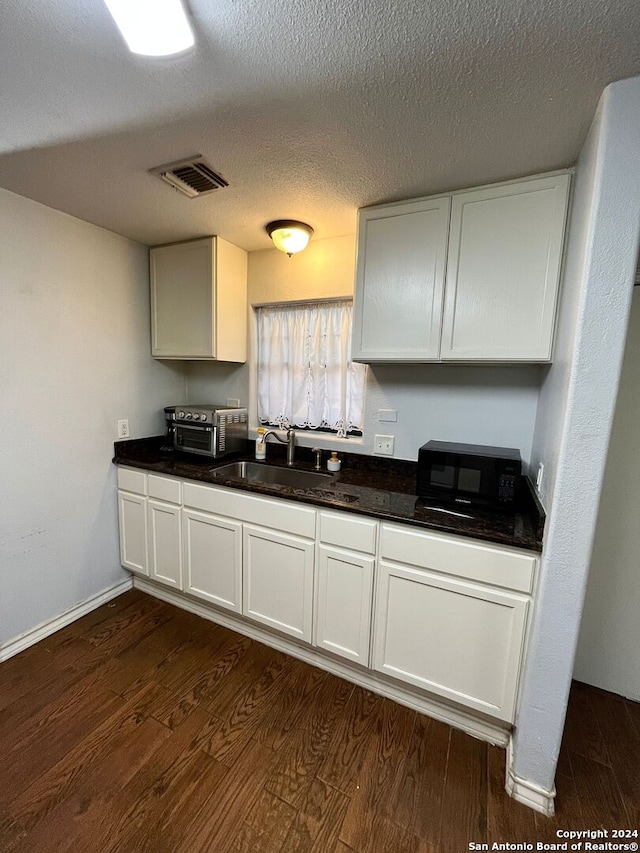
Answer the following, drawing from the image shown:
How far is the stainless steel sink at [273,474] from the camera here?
7.20ft

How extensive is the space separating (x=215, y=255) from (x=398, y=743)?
2680mm

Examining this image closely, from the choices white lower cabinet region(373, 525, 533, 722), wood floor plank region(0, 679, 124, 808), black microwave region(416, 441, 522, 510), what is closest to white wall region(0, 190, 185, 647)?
wood floor plank region(0, 679, 124, 808)

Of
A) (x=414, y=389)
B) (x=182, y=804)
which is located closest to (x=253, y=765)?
(x=182, y=804)

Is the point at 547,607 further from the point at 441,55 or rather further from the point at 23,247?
the point at 23,247

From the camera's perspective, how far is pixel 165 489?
6.94 ft

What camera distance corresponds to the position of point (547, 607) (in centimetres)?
116

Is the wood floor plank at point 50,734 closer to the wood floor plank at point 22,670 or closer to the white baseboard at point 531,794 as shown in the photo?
the wood floor plank at point 22,670

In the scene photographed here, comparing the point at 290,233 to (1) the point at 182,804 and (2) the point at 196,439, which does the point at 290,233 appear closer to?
(2) the point at 196,439

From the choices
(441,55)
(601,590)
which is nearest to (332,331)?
(441,55)

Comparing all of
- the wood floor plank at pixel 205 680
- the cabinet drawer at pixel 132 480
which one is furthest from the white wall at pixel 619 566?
the cabinet drawer at pixel 132 480

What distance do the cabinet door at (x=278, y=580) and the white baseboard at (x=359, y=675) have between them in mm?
150

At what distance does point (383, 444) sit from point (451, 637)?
41.6 inches

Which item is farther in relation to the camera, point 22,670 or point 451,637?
point 22,670

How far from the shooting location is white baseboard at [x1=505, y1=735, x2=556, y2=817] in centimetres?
121
